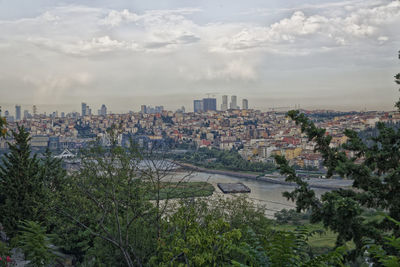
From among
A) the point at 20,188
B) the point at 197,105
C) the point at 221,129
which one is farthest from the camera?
the point at 197,105

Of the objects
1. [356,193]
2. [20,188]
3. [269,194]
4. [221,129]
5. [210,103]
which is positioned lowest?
[269,194]

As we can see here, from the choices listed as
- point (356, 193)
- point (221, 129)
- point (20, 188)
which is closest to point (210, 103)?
point (221, 129)

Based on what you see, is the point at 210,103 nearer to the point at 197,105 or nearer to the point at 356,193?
the point at 197,105

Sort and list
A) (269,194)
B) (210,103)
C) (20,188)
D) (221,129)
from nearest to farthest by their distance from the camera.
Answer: (20,188) < (269,194) < (221,129) < (210,103)

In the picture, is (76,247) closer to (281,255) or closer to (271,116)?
(281,255)

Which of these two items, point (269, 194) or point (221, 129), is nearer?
point (269, 194)

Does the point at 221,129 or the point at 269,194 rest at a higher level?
the point at 221,129

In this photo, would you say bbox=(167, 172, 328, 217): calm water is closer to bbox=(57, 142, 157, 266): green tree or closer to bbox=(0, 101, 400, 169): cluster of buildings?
bbox=(57, 142, 157, 266): green tree

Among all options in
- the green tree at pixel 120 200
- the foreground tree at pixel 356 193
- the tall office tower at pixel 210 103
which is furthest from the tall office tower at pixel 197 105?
the foreground tree at pixel 356 193
